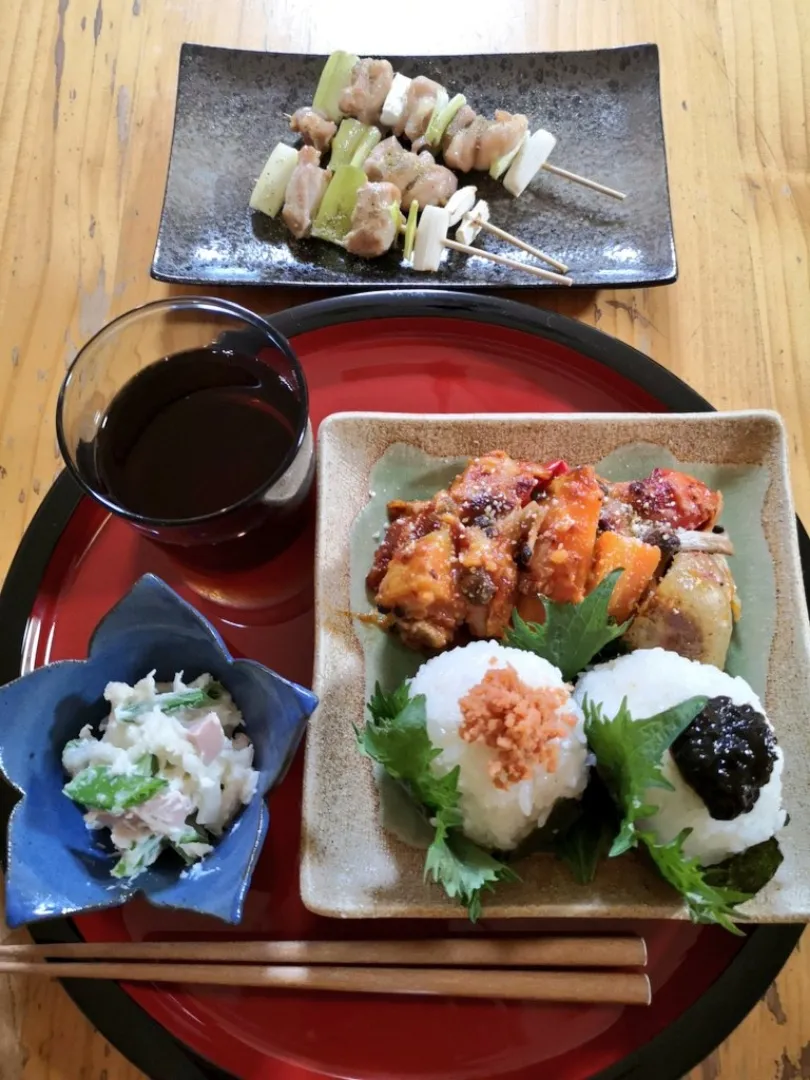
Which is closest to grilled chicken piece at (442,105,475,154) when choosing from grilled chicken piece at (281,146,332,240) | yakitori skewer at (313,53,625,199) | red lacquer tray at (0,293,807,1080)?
yakitori skewer at (313,53,625,199)

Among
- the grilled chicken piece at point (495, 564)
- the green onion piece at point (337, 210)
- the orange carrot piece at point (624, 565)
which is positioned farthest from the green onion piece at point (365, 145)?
the orange carrot piece at point (624, 565)

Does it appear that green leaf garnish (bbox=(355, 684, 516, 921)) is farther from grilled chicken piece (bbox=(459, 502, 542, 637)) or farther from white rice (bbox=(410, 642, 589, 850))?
grilled chicken piece (bbox=(459, 502, 542, 637))

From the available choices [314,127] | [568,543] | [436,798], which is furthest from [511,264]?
[436,798]

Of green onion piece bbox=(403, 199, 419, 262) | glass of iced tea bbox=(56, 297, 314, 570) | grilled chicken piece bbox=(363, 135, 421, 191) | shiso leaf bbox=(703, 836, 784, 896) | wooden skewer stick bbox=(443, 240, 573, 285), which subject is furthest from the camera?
grilled chicken piece bbox=(363, 135, 421, 191)

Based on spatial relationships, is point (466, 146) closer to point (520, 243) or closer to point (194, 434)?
point (520, 243)

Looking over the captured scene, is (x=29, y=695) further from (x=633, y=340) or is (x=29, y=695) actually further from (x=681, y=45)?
(x=681, y=45)

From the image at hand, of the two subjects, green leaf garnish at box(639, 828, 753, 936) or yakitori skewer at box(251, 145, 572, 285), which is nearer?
green leaf garnish at box(639, 828, 753, 936)

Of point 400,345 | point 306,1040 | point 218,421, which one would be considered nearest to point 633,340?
point 400,345
